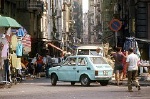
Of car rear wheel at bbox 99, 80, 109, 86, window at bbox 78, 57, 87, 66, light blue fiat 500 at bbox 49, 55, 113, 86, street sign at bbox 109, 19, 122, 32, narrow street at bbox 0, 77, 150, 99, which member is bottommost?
narrow street at bbox 0, 77, 150, 99

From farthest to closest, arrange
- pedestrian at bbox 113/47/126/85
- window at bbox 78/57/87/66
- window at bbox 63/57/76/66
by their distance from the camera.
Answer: pedestrian at bbox 113/47/126/85 → window at bbox 63/57/76/66 → window at bbox 78/57/87/66

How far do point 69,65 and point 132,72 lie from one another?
5.50 metres

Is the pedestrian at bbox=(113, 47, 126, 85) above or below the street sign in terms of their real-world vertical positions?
below

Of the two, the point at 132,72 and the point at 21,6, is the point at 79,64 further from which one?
the point at 21,6

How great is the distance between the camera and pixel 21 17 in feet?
173

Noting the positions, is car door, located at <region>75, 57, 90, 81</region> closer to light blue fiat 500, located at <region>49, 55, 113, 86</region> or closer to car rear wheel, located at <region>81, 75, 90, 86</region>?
light blue fiat 500, located at <region>49, 55, 113, 86</region>

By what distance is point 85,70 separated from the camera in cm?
2552

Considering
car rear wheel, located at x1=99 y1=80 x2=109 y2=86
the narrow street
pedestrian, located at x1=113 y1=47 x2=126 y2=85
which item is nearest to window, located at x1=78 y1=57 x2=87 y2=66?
car rear wheel, located at x1=99 y1=80 x2=109 y2=86

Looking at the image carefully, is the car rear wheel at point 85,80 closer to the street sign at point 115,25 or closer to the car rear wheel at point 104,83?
the car rear wheel at point 104,83

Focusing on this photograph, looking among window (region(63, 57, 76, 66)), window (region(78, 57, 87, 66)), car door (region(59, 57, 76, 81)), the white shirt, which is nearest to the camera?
the white shirt

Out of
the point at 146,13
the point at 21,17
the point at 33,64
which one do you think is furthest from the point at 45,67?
the point at 21,17

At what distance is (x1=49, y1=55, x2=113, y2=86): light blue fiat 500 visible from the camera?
25297 mm

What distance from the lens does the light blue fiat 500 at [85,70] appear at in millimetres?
25297

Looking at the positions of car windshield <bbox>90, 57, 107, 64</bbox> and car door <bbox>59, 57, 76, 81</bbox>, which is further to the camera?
car door <bbox>59, 57, 76, 81</bbox>
